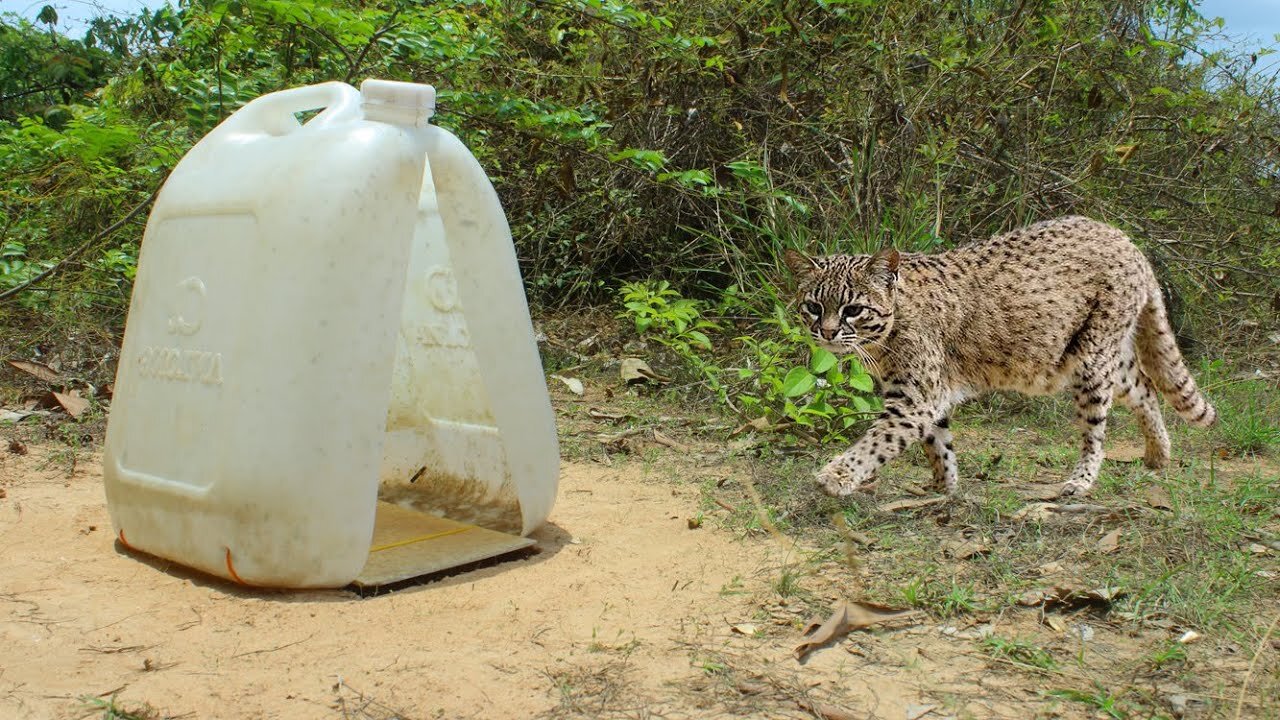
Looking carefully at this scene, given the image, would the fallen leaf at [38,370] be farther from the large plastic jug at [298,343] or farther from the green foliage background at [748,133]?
the large plastic jug at [298,343]

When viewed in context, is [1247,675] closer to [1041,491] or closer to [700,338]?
[1041,491]

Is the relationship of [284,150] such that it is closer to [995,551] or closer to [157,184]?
[995,551]

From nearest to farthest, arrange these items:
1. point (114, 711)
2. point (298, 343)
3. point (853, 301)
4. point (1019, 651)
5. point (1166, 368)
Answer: point (114, 711) < point (1019, 651) < point (298, 343) < point (853, 301) < point (1166, 368)

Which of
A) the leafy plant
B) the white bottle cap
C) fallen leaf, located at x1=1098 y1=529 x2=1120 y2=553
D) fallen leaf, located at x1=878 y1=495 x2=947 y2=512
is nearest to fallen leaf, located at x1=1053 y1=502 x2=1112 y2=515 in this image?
fallen leaf, located at x1=1098 y1=529 x2=1120 y2=553

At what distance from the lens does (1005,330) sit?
16.3 ft

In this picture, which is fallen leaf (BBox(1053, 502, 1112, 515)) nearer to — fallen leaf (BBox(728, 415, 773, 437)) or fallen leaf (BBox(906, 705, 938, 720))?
fallen leaf (BBox(728, 415, 773, 437))

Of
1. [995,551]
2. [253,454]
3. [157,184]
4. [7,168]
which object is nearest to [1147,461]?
[995,551]

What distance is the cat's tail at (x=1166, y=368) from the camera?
544cm

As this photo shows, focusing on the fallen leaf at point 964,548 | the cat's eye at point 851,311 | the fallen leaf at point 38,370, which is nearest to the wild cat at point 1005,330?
the cat's eye at point 851,311

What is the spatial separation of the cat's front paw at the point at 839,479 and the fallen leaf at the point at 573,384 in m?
2.46

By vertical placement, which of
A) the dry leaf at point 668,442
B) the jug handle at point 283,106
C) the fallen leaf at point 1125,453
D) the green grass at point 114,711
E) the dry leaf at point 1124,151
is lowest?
the green grass at point 114,711

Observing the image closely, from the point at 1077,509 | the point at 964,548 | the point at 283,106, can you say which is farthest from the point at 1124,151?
the point at 283,106

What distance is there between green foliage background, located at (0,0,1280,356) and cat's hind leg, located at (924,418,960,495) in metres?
1.72

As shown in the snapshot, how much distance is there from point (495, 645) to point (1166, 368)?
163 inches
